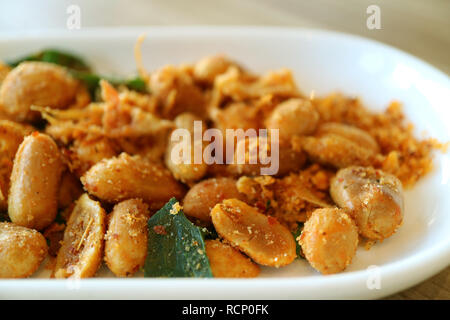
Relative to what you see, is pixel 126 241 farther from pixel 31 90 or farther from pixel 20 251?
pixel 31 90

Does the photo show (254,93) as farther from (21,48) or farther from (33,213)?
(21,48)

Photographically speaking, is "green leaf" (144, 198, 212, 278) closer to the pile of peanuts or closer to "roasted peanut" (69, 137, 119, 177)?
the pile of peanuts

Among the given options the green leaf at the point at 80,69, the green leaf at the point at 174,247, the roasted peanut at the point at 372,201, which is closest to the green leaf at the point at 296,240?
the roasted peanut at the point at 372,201

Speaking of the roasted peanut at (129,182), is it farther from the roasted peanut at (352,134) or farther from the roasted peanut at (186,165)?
the roasted peanut at (352,134)

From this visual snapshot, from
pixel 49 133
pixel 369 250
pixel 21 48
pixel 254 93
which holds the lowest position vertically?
pixel 369 250

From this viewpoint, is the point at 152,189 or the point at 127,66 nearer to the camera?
the point at 152,189

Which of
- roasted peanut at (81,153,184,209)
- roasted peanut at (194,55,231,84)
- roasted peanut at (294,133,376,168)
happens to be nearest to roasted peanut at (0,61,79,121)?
roasted peanut at (81,153,184,209)

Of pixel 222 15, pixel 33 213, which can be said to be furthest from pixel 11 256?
pixel 222 15
